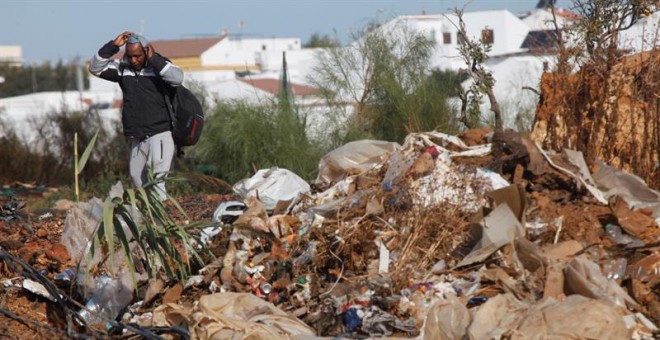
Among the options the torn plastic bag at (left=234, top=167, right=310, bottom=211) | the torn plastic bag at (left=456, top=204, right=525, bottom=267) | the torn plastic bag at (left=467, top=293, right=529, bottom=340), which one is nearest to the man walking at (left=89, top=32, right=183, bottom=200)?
the torn plastic bag at (left=234, top=167, right=310, bottom=211)

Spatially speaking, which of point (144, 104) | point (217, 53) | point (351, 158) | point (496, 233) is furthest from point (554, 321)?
point (217, 53)

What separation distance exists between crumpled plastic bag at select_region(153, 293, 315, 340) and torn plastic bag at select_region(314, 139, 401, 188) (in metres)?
2.05

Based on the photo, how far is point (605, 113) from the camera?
23.5ft

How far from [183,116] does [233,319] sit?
2801mm

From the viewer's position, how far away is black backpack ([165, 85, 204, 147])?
770 centimetres

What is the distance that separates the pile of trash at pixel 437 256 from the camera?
5.15m

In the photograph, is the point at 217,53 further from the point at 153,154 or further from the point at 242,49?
the point at 153,154

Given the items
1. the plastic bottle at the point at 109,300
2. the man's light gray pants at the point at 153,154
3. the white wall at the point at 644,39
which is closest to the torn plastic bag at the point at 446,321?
the plastic bottle at the point at 109,300

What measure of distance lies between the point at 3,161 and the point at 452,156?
37.8ft

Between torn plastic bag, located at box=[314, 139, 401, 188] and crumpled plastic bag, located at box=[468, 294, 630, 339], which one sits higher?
torn plastic bag, located at box=[314, 139, 401, 188]

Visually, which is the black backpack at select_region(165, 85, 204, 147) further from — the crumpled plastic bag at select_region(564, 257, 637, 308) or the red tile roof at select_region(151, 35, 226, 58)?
the red tile roof at select_region(151, 35, 226, 58)

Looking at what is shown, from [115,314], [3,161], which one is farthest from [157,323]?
[3,161]

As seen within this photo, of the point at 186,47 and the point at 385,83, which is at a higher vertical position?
the point at 385,83

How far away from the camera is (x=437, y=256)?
19.3 ft
